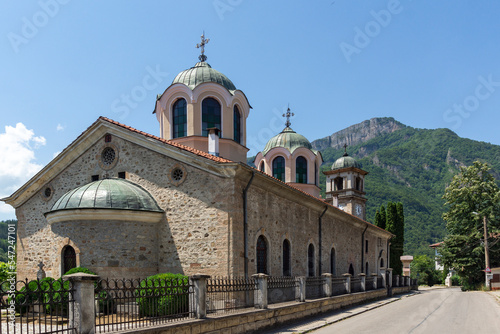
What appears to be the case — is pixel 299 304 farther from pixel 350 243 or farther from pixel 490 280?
pixel 490 280

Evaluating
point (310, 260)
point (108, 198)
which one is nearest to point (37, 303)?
point (108, 198)

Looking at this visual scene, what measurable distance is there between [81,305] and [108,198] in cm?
722

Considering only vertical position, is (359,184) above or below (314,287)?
above

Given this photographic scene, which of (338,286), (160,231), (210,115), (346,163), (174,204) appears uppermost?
(210,115)

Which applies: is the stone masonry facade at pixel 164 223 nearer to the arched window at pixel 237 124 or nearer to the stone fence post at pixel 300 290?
the stone fence post at pixel 300 290

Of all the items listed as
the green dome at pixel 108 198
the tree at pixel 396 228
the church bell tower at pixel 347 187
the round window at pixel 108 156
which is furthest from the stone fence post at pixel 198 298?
the tree at pixel 396 228

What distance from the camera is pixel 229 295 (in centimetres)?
1259

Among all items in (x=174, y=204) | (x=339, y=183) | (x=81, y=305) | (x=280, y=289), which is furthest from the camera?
(x=339, y=183)

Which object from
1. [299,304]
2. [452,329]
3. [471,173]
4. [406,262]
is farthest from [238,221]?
[471,173]

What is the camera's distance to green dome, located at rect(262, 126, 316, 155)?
107ft

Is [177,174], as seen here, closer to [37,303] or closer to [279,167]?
[37,303]

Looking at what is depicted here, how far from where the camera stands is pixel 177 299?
10.6 meters

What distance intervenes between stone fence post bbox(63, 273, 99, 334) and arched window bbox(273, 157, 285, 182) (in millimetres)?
24808

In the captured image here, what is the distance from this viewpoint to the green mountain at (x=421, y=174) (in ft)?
332
